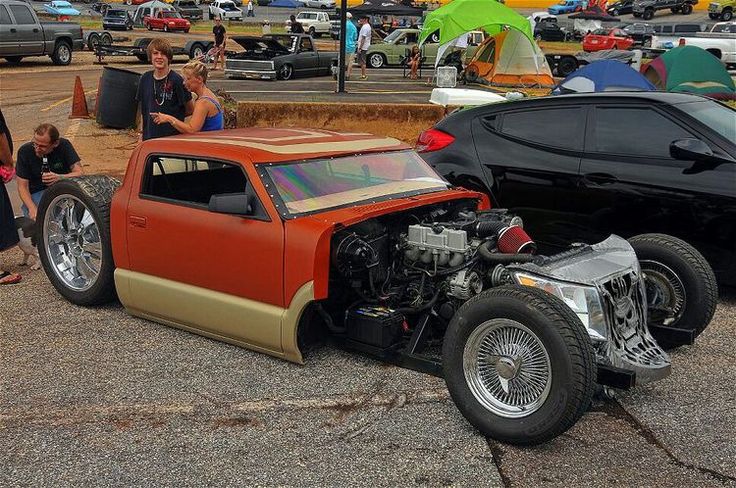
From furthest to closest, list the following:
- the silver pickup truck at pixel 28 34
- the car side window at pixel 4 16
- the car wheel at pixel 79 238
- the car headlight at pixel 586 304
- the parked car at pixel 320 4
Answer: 1. the parked car at pixel 320 4
2. the silver pickup truck at pixel 28 34
3. the car side window at pixel 4 16
4. the car wheel at pixel 79 238
5. the car headlight at pixel 586 304

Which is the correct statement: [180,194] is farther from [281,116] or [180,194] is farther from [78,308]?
[281,116]

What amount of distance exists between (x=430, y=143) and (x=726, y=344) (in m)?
3.10

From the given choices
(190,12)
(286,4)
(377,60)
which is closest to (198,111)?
(377,60)

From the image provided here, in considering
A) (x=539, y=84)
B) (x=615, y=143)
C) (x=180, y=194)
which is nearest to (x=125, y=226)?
(x=180, y=194)

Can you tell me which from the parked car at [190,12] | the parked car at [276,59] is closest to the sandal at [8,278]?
the parked car at [276,59]

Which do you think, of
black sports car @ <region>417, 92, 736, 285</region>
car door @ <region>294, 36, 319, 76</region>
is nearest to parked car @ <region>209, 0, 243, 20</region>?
car door @ <region>294, 36, 319, 76</region>

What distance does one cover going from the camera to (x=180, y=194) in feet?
16.7

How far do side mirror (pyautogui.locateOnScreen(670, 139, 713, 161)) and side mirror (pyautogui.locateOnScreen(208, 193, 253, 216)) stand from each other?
10.5 feet

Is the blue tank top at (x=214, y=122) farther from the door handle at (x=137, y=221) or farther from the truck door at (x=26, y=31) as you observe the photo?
the truck door at (x=26, y=31)

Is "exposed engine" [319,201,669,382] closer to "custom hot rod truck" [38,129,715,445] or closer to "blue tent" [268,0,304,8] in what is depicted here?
"custom hot rod truck" [38,129,715,445]

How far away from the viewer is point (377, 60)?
29.1m

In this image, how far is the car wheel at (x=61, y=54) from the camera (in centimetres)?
2514

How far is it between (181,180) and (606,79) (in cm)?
1026

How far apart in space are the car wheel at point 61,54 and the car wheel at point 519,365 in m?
24.9
